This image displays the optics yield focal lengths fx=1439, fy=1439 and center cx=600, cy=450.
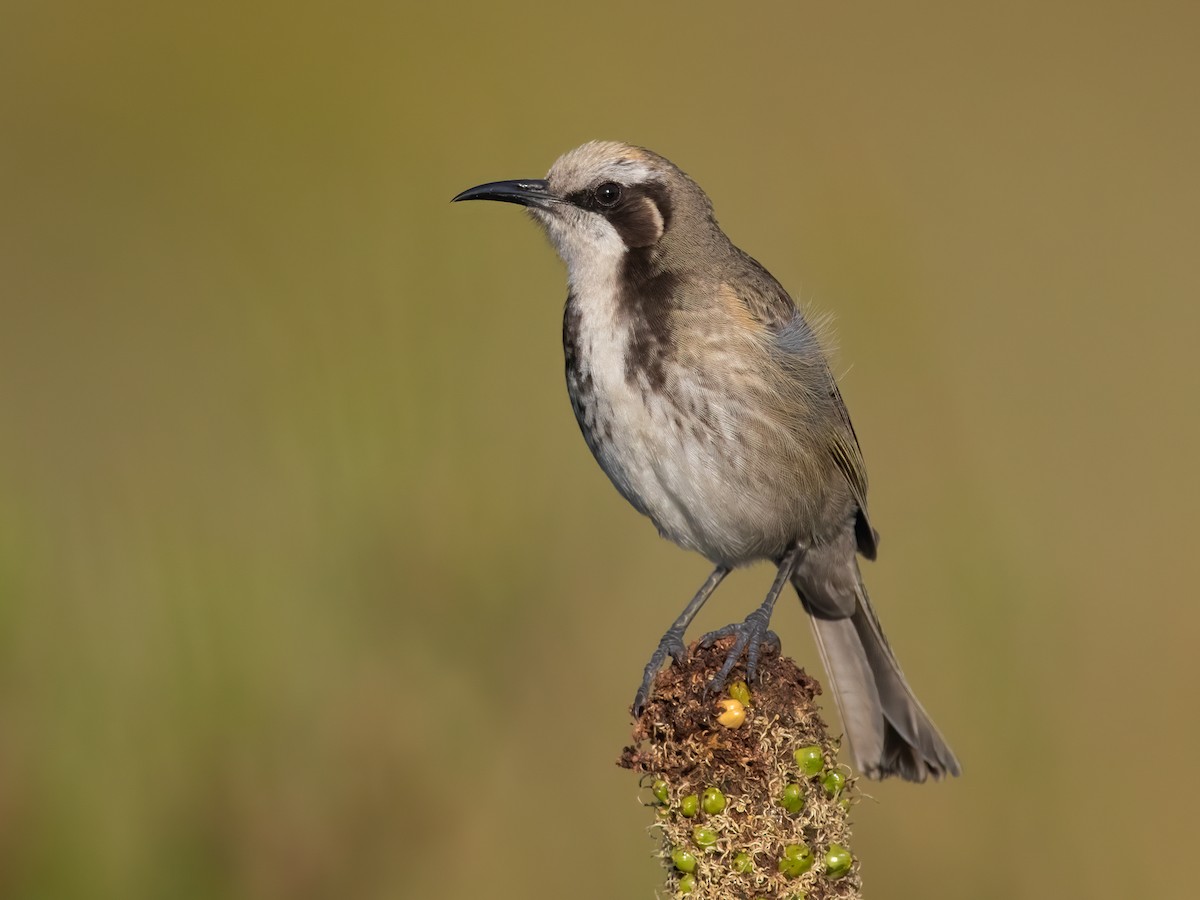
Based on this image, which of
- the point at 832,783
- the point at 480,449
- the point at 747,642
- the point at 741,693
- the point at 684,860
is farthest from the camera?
the point at 480,449

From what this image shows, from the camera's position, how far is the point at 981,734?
4270 mm

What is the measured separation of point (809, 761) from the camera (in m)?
3.03

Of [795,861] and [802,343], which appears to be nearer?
[795,861]

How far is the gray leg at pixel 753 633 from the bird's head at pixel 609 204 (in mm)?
1164

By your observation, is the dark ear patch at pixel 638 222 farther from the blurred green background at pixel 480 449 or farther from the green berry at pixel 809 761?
the green berry at pixel 809 761

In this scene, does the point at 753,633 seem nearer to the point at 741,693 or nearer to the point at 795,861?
the point at 741,693

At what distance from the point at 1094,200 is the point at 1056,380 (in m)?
1.44

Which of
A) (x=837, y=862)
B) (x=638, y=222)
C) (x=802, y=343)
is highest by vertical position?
(x=638, y=222)

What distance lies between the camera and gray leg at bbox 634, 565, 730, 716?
173 inches

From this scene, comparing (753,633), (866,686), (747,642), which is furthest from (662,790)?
(866,686)

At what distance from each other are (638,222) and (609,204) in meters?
0.12

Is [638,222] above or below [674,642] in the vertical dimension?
above

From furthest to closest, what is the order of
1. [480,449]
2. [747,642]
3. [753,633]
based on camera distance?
[480,449] < [753,633] < [747,642]

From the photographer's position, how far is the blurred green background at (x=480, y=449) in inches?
149
